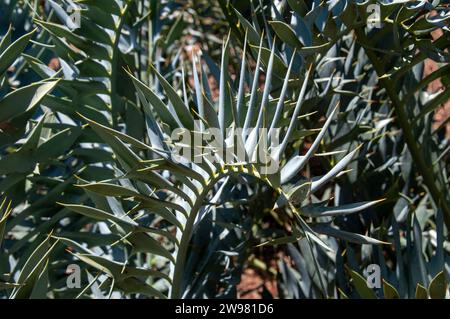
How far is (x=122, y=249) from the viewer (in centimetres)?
129

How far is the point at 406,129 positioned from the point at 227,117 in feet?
1.39

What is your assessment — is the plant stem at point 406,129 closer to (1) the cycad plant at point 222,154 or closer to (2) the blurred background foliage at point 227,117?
(2) the blurred background foliage at point 227,117

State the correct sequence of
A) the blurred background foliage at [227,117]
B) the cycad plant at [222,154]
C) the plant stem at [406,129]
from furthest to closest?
the plant stem at [406,129], the blurred background foliage at [227,117], the cycad plant at [222,154]

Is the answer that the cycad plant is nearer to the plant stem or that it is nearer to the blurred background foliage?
the blurred background foliage

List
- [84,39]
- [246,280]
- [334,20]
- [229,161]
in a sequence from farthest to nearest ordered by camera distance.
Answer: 1. [246,280]
2. [84,39]
3. [334,20]
4. [229,161]

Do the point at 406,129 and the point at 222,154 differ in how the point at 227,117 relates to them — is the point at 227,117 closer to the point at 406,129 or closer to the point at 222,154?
the point at 222,154

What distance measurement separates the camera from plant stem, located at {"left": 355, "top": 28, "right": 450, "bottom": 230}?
46.5 inches

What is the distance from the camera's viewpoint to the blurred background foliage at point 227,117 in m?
1.02

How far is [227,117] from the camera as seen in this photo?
0.94 meters

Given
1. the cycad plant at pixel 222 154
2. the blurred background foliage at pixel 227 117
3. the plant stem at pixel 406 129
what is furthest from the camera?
the plant stem at pixel 406 129

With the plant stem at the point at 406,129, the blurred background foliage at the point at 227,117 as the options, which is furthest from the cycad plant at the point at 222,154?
the plant stem at the point at 406,129

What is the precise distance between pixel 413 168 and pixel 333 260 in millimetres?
248
